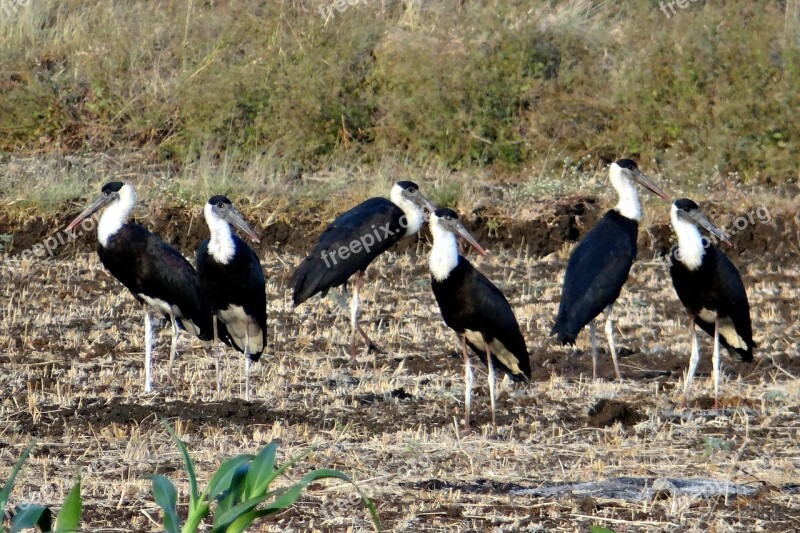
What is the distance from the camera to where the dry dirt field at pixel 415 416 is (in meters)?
5.23

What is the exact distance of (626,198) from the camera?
28.4ft

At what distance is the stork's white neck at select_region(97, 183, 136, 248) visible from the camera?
8.02 metres

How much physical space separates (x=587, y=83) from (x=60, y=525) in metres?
12.1

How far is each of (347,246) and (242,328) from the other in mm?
1319

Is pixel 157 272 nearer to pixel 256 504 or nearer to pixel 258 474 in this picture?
pixel 258 474

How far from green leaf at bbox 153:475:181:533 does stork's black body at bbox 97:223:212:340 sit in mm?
4287

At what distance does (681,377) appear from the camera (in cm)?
799

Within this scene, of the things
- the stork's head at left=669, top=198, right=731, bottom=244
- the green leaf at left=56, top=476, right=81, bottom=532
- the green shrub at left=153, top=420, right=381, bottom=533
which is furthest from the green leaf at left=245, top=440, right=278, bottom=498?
the stork's head at left=669, top=198, right=731, bottom=244

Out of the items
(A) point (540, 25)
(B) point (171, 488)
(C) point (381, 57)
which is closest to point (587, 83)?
(A) point (540, 25)

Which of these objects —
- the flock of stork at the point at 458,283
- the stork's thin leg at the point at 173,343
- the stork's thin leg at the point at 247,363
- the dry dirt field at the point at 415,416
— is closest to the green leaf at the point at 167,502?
the dry dirt field at the point at 415,416

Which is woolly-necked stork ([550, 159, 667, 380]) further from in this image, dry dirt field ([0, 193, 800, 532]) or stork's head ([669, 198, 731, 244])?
stork's head ([669, 198, 731, 244])

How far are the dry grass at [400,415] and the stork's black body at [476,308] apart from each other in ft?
1.32

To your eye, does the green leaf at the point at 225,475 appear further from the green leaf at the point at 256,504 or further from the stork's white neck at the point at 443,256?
the stork's white neck at the point at 443,256

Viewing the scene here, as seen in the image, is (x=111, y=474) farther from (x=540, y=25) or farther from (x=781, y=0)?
(x=781, y=0)
